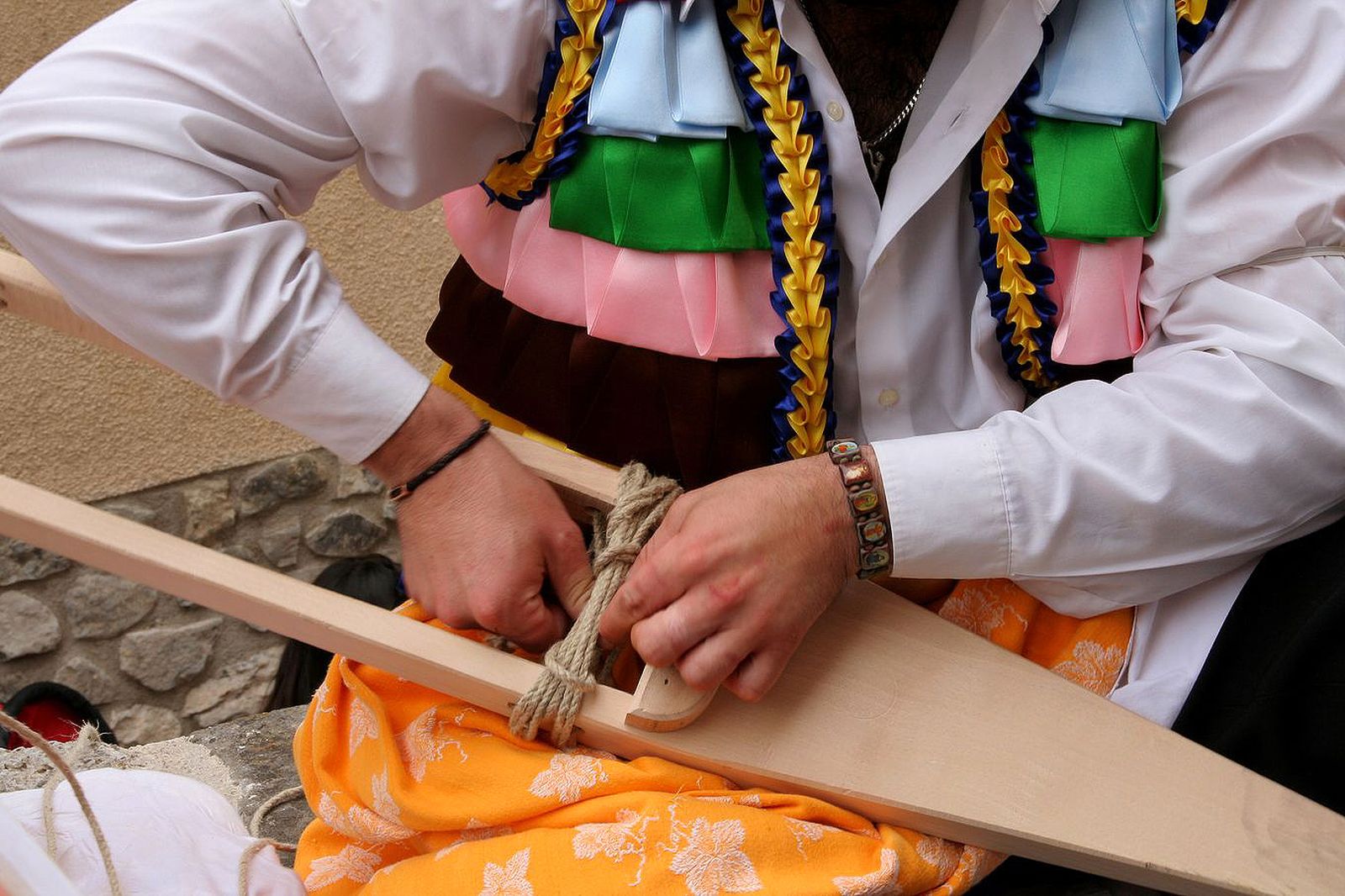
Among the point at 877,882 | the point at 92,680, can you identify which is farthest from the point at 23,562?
the point at 877,882

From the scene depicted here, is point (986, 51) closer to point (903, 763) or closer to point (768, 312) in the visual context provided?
point (768, 312)

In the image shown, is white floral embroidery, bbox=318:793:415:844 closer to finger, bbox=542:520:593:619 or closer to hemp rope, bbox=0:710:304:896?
hemp rope, bbox=0:710:304:896

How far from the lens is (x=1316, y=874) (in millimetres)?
837

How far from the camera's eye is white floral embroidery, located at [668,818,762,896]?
0.78 meters

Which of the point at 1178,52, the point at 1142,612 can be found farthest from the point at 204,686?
the point at 1178,52

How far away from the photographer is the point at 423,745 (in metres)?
0.89

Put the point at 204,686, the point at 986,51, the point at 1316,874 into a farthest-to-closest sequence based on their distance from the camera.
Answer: the point at 204,686
the point at 986,51
the point at 1316,874

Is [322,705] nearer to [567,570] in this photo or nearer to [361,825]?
[361,825]

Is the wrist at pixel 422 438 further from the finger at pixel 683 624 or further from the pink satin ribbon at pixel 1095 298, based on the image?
the pink satin ribbon at pixel 1095 298

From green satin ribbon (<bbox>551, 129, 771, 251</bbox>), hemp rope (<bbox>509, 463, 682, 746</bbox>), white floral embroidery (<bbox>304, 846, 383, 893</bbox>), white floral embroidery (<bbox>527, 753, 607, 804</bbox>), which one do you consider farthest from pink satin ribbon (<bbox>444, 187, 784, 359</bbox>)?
white floral embroidery (<bbox>304, 846, 383, 893</bbox>)

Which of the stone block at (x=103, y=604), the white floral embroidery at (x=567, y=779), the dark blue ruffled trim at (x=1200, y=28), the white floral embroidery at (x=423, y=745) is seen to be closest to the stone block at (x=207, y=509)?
the stone block at (x=103, y=604)

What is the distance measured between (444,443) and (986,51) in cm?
56

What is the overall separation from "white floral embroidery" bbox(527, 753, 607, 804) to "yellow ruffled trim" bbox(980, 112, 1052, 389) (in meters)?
0.52

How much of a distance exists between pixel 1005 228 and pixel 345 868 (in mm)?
769
